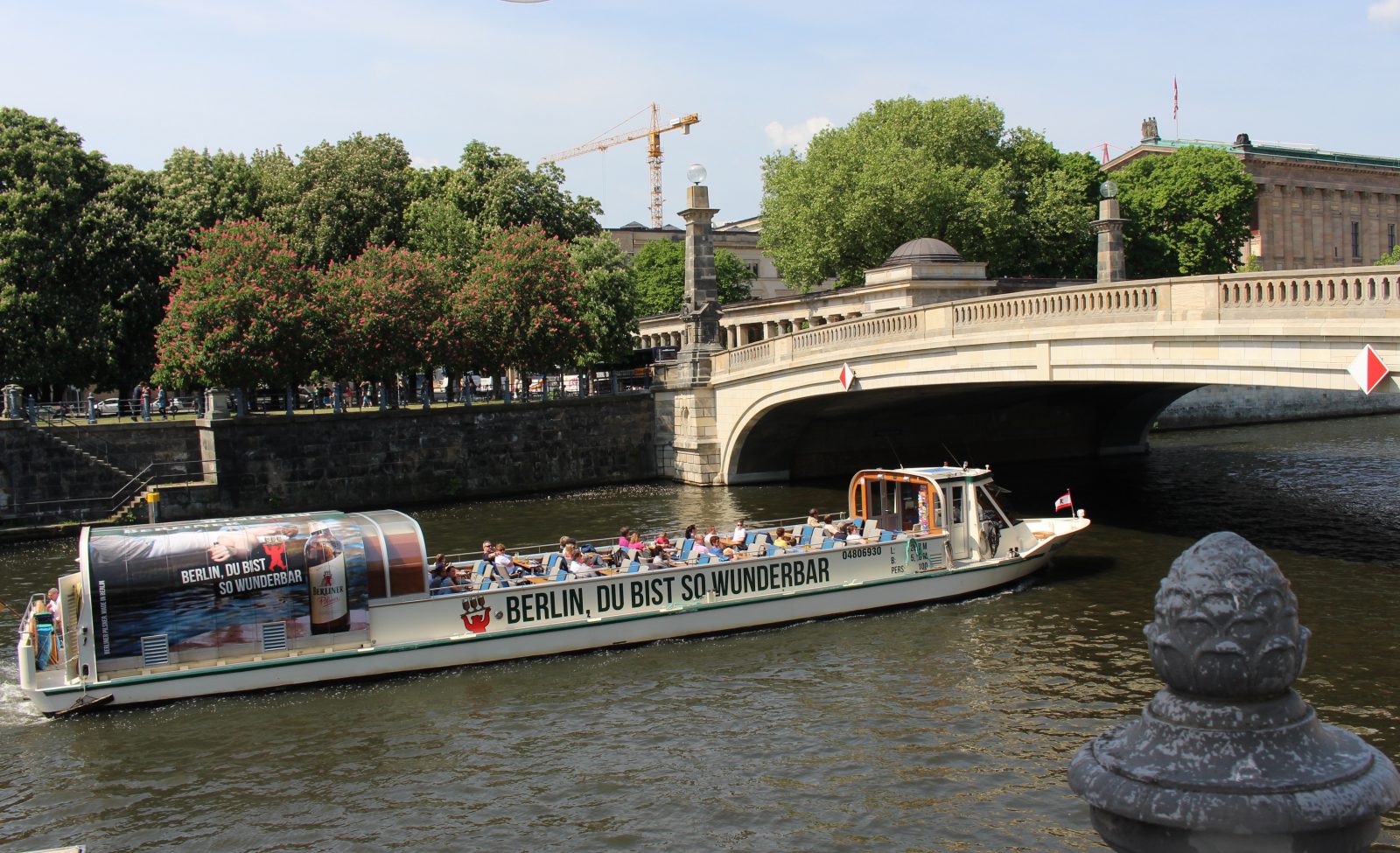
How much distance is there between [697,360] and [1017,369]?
18255 millimetres

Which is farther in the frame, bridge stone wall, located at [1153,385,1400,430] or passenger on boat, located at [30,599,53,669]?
bridge stone wall, located at [1153,385,1400,430]

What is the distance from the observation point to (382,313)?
44.7m

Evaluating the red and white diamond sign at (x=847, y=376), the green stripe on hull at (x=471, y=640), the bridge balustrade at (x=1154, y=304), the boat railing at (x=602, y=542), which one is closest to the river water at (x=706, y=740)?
the green stripe on hull at (x=471, y=640)

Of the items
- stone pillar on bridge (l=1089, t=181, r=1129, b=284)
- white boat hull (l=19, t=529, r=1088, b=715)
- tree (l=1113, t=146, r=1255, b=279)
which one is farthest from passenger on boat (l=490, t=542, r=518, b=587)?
tree (l=1113, t=146, r=1255, b=279)

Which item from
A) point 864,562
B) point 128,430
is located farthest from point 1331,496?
point 128,430

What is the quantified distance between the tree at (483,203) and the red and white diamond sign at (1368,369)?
3832 centimetres

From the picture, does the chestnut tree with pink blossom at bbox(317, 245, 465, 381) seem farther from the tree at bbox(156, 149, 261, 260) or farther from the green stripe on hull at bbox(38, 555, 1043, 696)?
the green stripe on hull at bbox(38, 555, 1043, 696)

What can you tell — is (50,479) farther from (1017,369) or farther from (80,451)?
(1017,369)

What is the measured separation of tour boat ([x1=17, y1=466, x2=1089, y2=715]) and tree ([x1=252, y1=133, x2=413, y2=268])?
32.6m

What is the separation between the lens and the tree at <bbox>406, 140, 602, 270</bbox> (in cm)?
5400

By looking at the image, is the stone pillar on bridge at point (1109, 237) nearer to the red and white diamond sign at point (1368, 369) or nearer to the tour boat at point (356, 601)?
the tour boat at point (356, 601)

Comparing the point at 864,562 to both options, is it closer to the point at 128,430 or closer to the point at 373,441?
the point at 373,441

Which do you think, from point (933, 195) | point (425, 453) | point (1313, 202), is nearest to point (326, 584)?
point (425, 453)

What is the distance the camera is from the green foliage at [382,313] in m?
44.3
